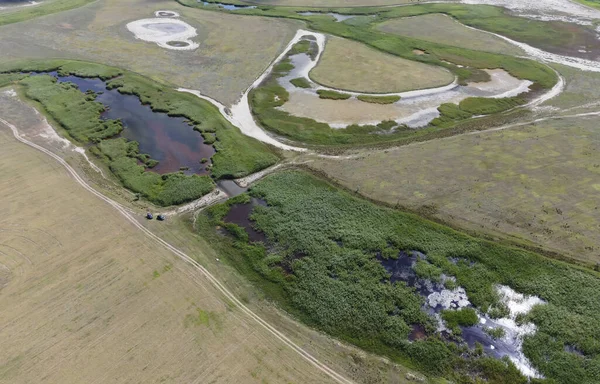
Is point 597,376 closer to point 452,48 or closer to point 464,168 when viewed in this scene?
point 464,168

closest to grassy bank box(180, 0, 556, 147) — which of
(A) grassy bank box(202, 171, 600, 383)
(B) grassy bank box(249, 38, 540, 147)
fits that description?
(B) grassy bank box(249, 38, 540, 147)

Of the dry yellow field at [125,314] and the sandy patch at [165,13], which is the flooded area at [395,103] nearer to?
the dry yellow field at [125,314]

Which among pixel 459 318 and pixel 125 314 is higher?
pixel 459 318

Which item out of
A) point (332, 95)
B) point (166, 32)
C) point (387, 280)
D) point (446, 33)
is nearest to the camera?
point (387, 280)

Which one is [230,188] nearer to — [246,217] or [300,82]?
[246,217]


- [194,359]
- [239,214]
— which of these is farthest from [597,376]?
[239,214]

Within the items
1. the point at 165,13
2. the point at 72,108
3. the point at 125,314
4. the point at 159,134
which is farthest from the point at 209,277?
the point at 165,13
